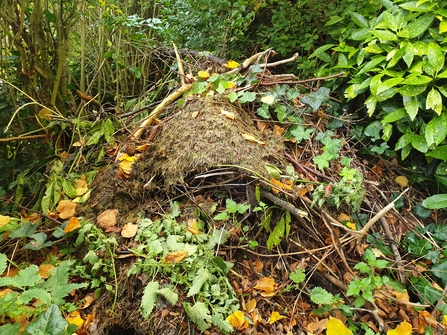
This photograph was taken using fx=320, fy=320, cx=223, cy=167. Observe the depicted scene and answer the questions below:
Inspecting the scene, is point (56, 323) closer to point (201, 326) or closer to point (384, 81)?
point (201, 326)

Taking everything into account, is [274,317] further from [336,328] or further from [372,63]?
[372,63]

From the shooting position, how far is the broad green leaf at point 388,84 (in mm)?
1989

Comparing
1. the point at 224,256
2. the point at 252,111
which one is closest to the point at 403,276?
the point at 224,256

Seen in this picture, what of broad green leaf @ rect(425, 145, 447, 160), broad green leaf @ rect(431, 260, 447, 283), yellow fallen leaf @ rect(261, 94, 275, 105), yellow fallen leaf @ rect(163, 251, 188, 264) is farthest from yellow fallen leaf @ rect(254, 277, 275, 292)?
broad green leaf @ rect(425, 145, 447, 160)

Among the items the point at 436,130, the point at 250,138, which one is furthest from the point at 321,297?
the point at 436,130

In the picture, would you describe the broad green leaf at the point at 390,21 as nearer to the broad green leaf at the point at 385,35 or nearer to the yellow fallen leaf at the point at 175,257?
the broad green leaf at the point at 385,35

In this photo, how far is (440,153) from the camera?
1.96 metres

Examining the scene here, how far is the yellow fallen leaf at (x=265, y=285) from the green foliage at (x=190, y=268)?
163mm

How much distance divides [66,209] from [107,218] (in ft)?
0.91

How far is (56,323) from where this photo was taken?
1.09m

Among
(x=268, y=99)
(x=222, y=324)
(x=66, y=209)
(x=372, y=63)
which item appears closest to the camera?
(x=222, y=324)

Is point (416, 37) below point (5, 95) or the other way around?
the other way around

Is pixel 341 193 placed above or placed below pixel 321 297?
above

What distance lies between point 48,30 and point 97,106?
28.8 inches
